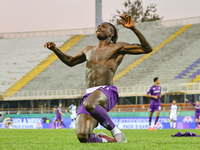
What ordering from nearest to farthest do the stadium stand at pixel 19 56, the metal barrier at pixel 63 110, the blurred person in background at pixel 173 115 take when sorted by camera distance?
the blurred person in background at pixel 173 115
the metal barrier at pixel 63 110
the stadium stand at pixel 19 56

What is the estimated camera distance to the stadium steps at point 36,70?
38906mm

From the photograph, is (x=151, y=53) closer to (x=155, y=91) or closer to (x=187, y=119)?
(x=187, y=119)

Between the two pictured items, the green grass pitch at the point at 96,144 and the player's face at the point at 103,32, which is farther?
the player's face at the point at 103,32

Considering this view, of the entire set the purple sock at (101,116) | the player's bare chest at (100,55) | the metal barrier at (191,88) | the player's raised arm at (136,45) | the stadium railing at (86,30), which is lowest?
the metal barrier at (191,88)

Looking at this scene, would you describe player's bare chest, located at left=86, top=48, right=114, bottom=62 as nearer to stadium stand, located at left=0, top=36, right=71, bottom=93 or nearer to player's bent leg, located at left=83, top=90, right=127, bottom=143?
player's bent leg, located at left=83, top=90, right=127, bottom=143

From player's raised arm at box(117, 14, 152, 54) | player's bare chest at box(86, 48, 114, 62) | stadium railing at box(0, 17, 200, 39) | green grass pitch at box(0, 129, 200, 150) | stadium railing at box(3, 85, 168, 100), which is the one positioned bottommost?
stadium railing at box(3, 85, 168, 100)

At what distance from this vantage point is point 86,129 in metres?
5.79

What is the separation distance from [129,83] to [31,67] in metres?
13.3

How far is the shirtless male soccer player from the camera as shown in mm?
5527

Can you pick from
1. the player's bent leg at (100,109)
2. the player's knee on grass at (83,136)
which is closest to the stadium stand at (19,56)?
the player's knee on grass at (83,136)

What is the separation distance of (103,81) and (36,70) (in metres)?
36.3

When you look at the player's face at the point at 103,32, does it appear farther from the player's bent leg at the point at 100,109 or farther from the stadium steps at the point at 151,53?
the stadium steps at the point at 151,53

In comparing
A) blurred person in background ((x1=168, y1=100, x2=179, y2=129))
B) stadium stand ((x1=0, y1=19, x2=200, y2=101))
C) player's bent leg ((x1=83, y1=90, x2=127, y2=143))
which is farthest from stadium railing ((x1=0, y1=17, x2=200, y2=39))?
player's bent leg ((x1=83, y1=90, x2=127, y2=143))

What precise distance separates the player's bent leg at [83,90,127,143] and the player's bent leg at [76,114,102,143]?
0.36 metres
